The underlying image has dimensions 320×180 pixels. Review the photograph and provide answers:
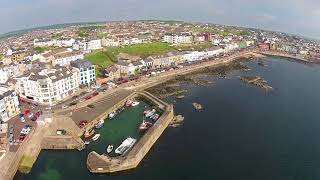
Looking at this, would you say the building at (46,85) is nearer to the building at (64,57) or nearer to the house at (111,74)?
the house at (111,74)

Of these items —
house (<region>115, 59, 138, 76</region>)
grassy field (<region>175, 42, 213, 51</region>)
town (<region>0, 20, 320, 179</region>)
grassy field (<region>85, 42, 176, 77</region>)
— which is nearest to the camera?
town (<region>0, 20, 320, 179</region>)

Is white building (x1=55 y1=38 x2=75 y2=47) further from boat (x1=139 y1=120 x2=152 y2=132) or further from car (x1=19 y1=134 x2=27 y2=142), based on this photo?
car (x1=19 y1=134 x2=27 y2=142)

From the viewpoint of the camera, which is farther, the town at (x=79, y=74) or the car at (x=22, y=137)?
the town at (x=79, y=74)

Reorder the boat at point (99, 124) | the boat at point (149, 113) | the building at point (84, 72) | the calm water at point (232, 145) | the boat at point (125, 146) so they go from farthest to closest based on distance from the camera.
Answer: the building at point (84, 72)
the boat at point (149, 113)
the boat at point (99, 124)
the boat at point (125, 146)
the calm water at point (232, 145)

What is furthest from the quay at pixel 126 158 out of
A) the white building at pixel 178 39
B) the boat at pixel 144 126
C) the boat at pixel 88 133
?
the white building at pixel 178 39

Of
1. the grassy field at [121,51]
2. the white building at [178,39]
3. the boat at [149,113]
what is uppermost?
the white building at [178,39]

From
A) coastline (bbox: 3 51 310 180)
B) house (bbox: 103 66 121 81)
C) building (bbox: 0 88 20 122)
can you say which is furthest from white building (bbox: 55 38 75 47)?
building (bbox: 0 88 20 122)
